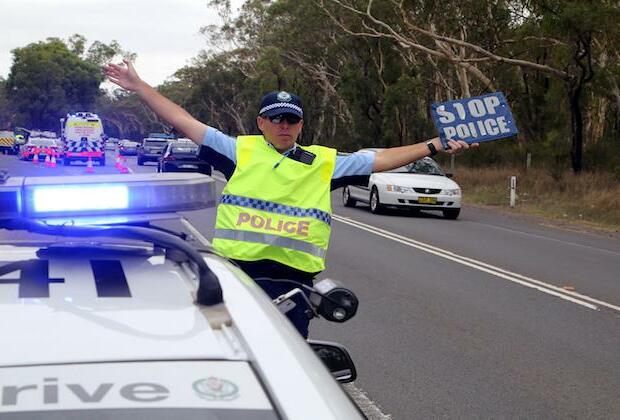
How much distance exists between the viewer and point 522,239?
17.5 m

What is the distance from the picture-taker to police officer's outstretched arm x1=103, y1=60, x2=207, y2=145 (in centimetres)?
414

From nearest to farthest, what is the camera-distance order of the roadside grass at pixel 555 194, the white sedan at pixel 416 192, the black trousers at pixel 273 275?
1. the black trousers at pixel 273 275
2. the white sedan at pixel 416 192
3. the roadside grass at pixel 555 194

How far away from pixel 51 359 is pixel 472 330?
7098 millimetres

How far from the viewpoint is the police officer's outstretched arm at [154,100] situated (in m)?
4.14

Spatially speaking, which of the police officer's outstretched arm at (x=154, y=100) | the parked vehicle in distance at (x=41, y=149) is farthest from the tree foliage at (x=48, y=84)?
the police officer's outstretched arm at (x=154, y=100)

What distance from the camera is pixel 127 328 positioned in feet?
5.91

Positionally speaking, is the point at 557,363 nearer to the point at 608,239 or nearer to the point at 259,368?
the point at 259,368

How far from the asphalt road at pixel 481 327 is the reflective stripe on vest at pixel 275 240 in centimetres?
210

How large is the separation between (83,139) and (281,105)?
42.9 metres

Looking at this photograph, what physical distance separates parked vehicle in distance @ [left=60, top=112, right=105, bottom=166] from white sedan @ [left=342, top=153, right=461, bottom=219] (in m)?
23.8

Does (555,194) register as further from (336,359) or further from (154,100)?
(336,359)

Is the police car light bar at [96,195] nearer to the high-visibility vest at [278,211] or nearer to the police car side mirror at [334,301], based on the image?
the police car side mirror at [334,301]

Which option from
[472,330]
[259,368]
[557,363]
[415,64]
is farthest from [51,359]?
[415,64]

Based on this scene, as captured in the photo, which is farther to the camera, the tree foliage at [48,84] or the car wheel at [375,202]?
the tree foliage at [48,84]
